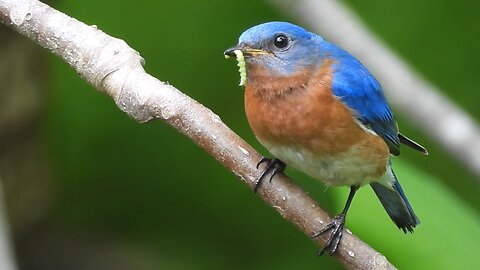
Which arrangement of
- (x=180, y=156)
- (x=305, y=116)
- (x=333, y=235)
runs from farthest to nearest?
A: (x=180, y=156) < (x=305, y=116) < (x=333, y=235)

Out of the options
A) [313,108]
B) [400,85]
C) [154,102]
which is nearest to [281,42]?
[313,108]

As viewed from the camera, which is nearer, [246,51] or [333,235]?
[333,235]

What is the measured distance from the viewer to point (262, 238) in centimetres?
477

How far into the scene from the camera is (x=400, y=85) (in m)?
3.77

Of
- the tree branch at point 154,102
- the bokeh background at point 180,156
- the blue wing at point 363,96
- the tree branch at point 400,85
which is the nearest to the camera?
the tree branch at point 154,102

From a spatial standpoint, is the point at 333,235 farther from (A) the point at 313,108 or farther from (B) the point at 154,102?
(B) the point at 154,102

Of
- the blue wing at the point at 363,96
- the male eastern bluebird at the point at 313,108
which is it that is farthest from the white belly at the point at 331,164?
the blue wing at the point at 363,96

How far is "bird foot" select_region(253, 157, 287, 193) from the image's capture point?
2570mm

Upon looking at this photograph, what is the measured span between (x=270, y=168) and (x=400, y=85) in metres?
1.23

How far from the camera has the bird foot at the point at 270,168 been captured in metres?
2.57

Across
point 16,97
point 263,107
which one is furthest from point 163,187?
point 263,107

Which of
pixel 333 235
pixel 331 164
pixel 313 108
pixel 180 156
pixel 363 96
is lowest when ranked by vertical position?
pixel 180 156

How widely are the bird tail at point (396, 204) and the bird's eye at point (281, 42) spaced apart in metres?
0.57

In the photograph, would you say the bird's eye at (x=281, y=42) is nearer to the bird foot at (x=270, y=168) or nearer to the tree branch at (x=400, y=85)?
the bird foot at (x=270, y=168)
